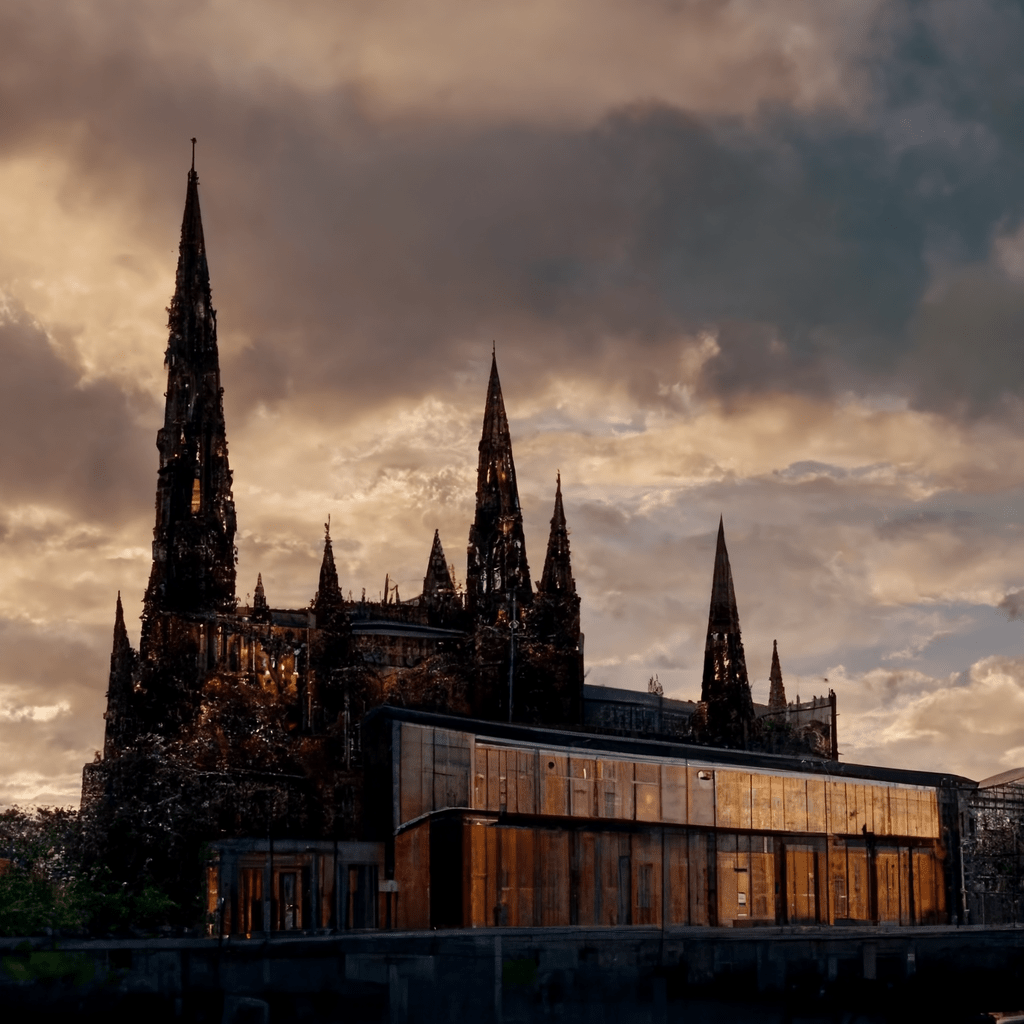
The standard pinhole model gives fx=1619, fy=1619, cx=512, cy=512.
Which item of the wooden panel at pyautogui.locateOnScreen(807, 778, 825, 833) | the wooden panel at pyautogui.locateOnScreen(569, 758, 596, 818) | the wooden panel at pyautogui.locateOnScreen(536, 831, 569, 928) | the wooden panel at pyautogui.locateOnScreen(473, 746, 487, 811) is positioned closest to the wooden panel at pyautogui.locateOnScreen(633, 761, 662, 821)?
the wooden panel at pyautogui.locateOnScreen(569, 758, 596, 818)

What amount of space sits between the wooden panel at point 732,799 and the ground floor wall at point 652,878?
1.97 ft

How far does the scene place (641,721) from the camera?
14462 centimetres

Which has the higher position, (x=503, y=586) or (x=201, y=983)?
(x=503, y=586)

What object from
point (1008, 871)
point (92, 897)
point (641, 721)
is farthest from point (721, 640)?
point (92, 897)

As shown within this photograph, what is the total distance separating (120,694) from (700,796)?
51.5 meters

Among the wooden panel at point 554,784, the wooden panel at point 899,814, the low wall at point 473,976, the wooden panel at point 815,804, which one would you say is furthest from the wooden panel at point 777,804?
the low wall at point 473,976

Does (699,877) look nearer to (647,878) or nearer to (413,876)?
(647,878)

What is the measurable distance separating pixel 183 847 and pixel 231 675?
120 feet

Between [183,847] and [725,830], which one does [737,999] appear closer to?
[725,830]

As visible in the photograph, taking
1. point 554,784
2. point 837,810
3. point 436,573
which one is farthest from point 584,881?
point 436,573

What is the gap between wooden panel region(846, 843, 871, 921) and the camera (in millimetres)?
71562

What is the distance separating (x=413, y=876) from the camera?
187ft

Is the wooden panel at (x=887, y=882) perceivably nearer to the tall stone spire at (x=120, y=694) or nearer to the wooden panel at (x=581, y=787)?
the wooden panel at (x=581, y=787)

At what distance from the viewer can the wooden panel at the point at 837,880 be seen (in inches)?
2776
